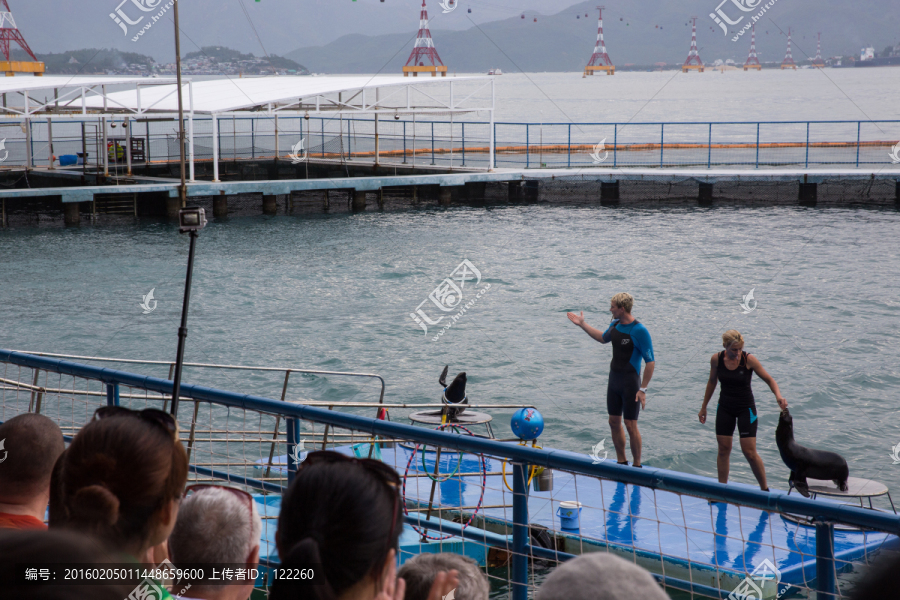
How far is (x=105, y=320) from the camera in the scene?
18703mm

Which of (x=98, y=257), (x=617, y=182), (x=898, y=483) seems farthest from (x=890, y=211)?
(x=98, y=257)

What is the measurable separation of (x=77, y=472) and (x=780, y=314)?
19174mm

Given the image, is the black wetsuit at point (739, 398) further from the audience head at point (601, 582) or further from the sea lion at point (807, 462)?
the audience head at point (601, 582)

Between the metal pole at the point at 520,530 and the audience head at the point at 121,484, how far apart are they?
187 centimetres

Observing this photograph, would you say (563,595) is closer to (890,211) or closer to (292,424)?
(292,424)

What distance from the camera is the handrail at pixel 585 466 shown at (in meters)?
3.16

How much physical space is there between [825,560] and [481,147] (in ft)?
181

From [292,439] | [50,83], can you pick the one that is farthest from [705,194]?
[292,439]

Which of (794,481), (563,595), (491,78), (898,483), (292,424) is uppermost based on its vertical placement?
(491,78)

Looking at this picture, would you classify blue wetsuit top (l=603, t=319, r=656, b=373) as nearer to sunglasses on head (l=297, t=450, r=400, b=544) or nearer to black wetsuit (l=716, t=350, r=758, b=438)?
black wetsuit (l=716, t=350, r=758, b=438)

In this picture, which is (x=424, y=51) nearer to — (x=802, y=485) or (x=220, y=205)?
(x=220, y=205)

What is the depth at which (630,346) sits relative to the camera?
31.4 ft

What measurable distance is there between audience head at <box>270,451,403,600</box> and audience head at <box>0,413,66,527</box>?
4.29 feet

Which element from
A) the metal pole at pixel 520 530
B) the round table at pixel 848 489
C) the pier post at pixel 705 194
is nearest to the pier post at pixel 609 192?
the pier post at pixel 705 194
